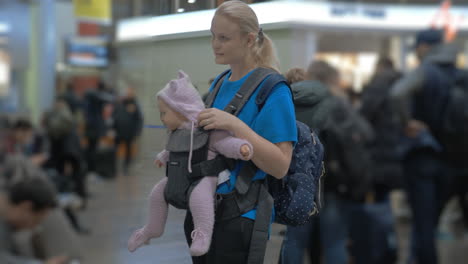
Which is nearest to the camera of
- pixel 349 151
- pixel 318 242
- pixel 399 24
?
pixel 349 151

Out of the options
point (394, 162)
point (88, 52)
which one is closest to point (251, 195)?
point (394, 162)

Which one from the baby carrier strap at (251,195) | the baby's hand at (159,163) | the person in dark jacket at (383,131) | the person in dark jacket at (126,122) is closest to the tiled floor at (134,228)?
the baby's hand at (159,163)

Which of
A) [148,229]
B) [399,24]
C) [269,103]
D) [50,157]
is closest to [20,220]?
[148,229]

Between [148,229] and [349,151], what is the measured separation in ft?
8.78

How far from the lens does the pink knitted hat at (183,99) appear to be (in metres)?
1.39

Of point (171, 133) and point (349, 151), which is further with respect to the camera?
point (349, 151)

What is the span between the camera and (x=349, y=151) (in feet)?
13.2

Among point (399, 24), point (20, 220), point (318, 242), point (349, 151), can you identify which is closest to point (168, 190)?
point (20, 220)

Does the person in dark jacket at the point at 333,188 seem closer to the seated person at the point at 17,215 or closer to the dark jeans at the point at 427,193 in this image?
the dark jeans at the point at 427,193

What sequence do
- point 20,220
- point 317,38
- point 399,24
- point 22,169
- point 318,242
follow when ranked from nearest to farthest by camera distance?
point 20,220
point 22,169
point 318,242
point 317,38
point 399,24

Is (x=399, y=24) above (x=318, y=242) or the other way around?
above

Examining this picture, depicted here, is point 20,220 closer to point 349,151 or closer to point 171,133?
point 171,133

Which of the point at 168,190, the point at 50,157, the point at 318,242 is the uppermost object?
the point at 168,190

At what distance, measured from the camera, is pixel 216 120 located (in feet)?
4.39
